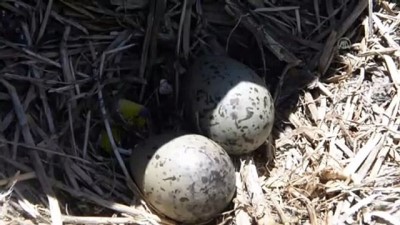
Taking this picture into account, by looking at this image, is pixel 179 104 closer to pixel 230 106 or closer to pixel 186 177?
pixel 230 106

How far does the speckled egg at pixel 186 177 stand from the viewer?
287 cm

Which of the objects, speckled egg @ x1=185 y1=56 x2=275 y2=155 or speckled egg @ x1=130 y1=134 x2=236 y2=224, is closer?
speckled egg @ x1=130 y1=134 x2=236 y2=224

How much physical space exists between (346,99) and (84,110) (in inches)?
34.5

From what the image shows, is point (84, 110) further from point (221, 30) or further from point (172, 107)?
point (221, 30)

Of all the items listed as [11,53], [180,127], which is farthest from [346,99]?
[11,53]

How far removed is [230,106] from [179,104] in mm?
228

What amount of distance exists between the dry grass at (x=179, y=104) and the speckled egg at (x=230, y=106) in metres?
0.11

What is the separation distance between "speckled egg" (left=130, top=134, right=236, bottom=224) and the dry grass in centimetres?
7

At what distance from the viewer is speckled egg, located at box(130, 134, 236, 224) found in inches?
113

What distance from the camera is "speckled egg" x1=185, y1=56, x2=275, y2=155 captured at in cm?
301

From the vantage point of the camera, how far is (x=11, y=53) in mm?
3049

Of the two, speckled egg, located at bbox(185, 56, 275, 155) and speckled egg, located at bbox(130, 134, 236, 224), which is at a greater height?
speckled egg, located at bbox(185, 56, 275, 155)

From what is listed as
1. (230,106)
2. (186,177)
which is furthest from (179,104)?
(186,177)

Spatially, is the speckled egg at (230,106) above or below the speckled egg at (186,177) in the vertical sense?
above
